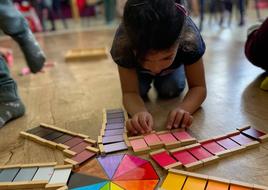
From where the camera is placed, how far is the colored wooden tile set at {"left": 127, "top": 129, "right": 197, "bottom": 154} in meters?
0.85

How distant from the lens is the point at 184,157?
2.61 ft

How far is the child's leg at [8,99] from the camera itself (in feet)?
3.75

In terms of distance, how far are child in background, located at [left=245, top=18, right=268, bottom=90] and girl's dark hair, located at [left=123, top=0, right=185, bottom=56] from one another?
2.03 feet

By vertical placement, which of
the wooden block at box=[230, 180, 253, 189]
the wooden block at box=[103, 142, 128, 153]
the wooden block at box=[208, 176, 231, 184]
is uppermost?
the wooden block at box=[230, 180, 253, 189]

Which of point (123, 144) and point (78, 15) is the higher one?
point (123, 144)

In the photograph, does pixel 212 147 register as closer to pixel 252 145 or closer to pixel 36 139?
pixel 252 145

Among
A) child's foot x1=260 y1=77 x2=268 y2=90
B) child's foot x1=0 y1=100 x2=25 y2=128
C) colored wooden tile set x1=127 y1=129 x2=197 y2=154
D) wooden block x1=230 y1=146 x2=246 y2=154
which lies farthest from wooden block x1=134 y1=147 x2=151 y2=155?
child's foot x1=260 y1=77 x2=268 y2=90

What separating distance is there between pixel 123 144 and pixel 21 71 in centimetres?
128

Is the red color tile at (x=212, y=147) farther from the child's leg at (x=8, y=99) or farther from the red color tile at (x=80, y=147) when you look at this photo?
the child's leg at (x=8, y=99)

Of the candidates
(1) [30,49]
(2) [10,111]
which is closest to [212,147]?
(2) [10,111]

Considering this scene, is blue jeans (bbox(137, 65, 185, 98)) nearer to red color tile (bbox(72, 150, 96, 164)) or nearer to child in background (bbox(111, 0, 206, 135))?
child in background (bbox(111, 0, 206, 135))

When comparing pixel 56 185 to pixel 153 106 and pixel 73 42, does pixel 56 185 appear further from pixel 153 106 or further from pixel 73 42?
pixel 73 42

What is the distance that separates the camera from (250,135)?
88 centimetres

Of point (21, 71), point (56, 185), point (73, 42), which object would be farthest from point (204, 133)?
point (73, 42)
